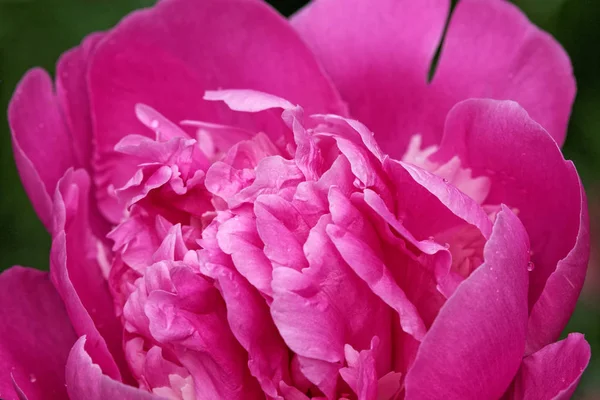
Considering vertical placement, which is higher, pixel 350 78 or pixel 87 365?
pixel 350 78

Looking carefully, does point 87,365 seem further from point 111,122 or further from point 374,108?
point 374,108

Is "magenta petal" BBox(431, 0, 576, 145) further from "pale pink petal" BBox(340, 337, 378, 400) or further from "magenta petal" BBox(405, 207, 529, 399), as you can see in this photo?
"pale pink petal" BBox(340, 337, 378, 400)

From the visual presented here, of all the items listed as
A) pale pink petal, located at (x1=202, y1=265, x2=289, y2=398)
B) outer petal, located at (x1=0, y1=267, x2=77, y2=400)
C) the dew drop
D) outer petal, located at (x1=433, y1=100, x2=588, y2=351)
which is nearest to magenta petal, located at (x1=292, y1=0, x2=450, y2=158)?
outer petal, located at (x1=433, y1=100, x2=588, y2=351)

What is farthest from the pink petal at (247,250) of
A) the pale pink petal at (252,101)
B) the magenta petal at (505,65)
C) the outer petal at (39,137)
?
the magenta petal at (505,65)

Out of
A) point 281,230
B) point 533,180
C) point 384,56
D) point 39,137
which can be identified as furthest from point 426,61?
point 39,137

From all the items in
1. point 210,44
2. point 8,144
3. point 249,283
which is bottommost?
point 8,144

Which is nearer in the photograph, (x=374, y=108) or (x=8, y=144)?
(x=374, y=108)

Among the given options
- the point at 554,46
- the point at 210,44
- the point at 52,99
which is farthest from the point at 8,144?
the point at 554,46
